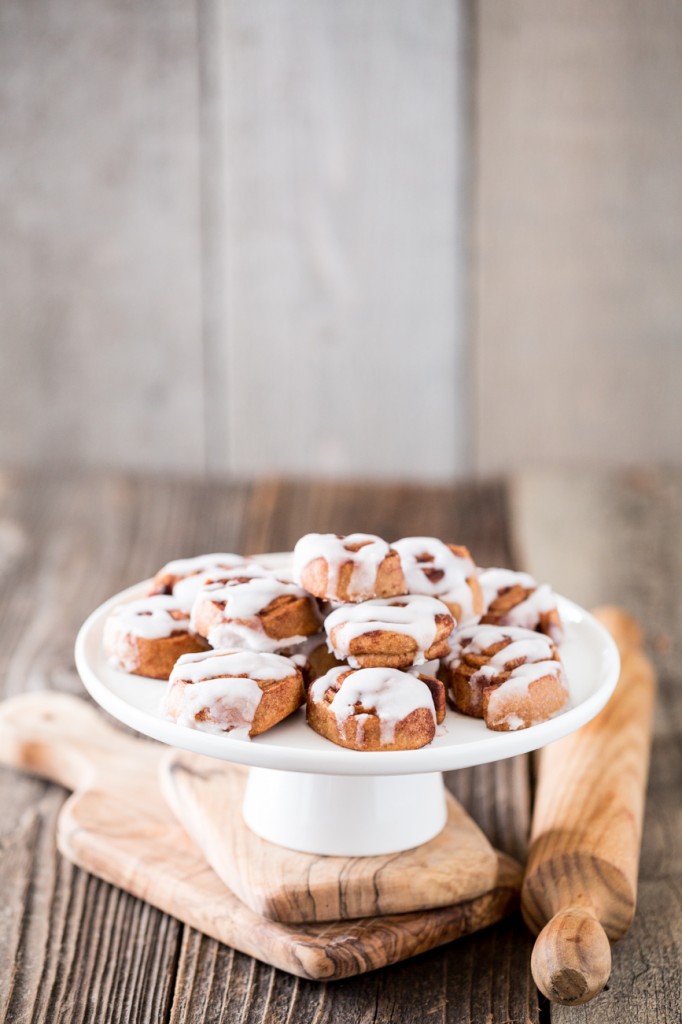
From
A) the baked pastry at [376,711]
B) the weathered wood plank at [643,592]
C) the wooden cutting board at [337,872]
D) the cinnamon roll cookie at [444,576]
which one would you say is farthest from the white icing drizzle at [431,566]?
the weathered wood plank at [643,592]

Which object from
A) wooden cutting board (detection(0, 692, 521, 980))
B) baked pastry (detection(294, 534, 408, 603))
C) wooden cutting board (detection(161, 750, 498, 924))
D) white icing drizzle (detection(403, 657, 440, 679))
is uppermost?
baked pastry (detection(294, 534, 408, 603))

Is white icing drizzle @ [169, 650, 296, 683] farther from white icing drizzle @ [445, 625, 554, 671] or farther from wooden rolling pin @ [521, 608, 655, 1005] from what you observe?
wooden rolling pin @ [521, 608, 655, 1005]

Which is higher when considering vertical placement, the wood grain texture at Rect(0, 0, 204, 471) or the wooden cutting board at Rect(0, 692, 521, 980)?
the wood grain texture at Rect(0, 0, 204, 471)

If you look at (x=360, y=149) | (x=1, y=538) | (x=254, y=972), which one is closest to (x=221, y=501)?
(x=1, y=538)

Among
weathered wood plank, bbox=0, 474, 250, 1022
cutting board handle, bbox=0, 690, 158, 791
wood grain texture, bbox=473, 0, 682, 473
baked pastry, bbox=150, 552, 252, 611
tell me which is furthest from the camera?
wood grain texture, bbox=473, 0, 682, 473

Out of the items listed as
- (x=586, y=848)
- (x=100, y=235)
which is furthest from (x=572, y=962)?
(x=100, y=235)

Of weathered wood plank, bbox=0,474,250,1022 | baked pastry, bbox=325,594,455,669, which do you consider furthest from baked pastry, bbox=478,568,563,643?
weathered wood plank, bbox=0,474,250,1022
